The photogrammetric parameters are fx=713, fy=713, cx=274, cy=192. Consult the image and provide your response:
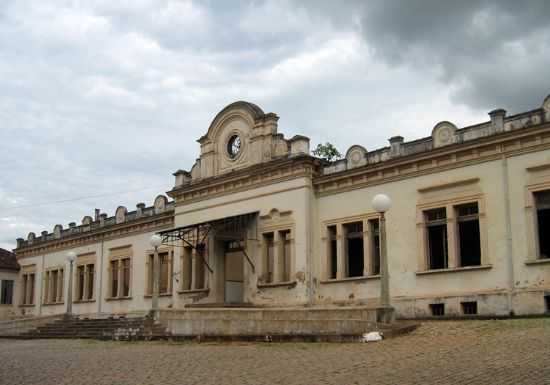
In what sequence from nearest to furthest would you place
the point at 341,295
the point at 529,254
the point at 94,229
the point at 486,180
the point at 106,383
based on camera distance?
1. the point at 106,383
2. the point at 529,254
3. the point at 486,180
4. the point at 341,295
5. the point at 94,229

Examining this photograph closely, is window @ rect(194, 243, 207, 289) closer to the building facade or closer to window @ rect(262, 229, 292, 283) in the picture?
the building facade

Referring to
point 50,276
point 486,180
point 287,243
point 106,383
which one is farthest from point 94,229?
point 106,383

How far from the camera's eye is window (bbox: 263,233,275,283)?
26.8m

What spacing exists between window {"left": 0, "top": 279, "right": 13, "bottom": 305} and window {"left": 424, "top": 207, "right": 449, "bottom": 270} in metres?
31.3

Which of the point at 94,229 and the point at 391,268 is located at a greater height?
the point at 94,229

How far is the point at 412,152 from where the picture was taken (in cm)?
2306

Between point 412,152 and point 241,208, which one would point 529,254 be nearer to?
point 412,152

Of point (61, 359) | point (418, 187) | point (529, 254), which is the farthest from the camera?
point (418, 187)

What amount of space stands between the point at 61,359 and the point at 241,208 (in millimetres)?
12712

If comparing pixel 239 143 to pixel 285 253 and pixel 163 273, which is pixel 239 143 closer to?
pixel 285 253

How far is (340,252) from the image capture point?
25031mm

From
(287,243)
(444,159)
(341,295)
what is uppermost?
(444,159)

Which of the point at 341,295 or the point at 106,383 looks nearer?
the point at 106,383

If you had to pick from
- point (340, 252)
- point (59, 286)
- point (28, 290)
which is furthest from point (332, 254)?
point (28, 290)
